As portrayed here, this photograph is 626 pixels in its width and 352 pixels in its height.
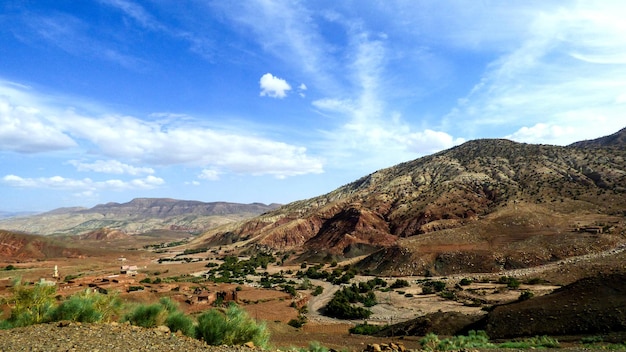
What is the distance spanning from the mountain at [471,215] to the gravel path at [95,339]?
49.7 metres

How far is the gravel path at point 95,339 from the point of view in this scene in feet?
27.0

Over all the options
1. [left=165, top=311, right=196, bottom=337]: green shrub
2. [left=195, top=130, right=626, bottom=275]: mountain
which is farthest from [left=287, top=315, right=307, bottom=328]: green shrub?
[left=195, top=130, right=626, bottom=275]: mountain

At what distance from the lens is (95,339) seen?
8883mm

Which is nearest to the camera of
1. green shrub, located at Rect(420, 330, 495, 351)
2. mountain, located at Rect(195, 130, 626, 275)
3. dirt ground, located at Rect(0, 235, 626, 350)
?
green shrub, located at Rect(420, 330, 495, 351)

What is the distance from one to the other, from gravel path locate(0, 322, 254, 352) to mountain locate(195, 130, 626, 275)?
49.7 meters

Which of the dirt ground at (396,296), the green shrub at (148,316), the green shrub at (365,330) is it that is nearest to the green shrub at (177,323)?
the green shrub at (148,316)

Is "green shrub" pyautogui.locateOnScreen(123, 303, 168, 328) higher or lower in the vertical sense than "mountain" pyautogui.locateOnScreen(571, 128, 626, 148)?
lower

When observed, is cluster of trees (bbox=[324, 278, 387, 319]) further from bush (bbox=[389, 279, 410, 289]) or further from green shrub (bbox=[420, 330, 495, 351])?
green shrub (bbox=[420, 330, 495, 351])

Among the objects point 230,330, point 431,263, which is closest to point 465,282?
point 431,263

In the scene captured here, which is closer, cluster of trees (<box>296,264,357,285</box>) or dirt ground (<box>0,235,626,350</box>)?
dirt ground (<box>0,235,626,350</box>)

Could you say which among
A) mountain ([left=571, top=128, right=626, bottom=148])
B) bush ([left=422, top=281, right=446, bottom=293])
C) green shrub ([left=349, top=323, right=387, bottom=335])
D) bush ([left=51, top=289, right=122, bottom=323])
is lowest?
bush ([left=422, top=281, right=446, bottom=293])

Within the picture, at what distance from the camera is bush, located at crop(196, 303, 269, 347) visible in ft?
35.5

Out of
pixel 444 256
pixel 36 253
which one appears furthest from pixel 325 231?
pixel 36 253

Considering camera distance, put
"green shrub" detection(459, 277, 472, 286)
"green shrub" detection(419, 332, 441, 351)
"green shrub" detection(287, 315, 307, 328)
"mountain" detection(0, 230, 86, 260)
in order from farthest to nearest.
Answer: "mountain" detection(0, 230, 86, 260) < "green shrub" detection(459, 277, 472, 286) < "green shrub" detection(287, 315, 307, 328) < "green shrub" detection(419, 332, 441, 351)
